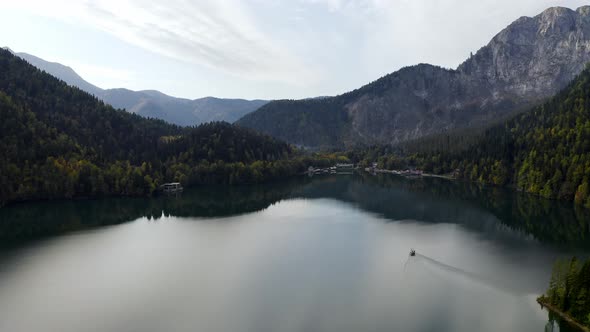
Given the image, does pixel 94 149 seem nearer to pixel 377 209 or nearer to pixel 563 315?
pixel 377 209

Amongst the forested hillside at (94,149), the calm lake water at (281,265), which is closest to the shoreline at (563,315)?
the calm lake water at (281,265)

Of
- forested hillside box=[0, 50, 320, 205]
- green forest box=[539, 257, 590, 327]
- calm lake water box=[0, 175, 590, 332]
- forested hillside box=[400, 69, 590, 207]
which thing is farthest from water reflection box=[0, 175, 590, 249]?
green forest box=[539, 257, 590, 327]

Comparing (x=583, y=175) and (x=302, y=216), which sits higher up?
(x=583, y=175)

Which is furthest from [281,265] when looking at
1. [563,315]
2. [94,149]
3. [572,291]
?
[94,149]

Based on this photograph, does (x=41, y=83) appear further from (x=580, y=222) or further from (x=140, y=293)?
(x=580, y=222)

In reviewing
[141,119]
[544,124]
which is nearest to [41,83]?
[141,119]

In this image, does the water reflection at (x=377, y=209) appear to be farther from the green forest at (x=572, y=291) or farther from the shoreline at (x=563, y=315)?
the green forest at (x=572, y=291)
